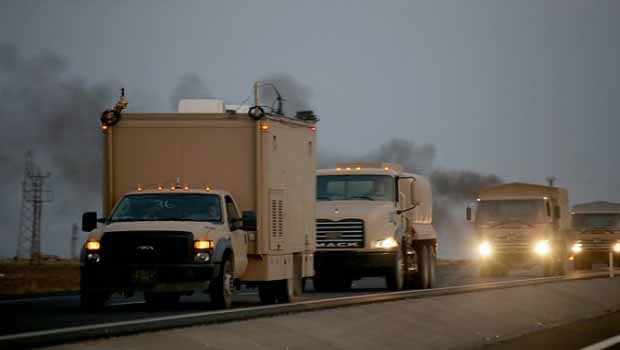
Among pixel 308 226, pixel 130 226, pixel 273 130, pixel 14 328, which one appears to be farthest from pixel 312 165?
pixel 14 328

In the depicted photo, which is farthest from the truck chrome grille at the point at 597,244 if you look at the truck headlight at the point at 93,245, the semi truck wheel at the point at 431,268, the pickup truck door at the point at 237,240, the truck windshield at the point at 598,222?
the truck headlight at the point at 93,245

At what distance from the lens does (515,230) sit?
5225 centimetres

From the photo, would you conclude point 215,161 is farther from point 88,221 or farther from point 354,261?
point 354,261

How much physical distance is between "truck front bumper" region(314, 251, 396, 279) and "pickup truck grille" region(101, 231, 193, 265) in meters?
11.7

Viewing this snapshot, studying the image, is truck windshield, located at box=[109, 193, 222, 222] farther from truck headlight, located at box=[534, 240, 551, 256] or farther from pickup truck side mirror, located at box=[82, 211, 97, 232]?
truck headlight, located at box=[534, 240, 551, 256]

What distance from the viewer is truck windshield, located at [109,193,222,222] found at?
2497 cm

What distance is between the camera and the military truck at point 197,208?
78.0 feet

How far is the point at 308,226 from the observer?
29469mm

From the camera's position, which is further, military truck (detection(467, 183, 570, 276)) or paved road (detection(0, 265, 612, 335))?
military truck (detection(467, 183, 570, 276))

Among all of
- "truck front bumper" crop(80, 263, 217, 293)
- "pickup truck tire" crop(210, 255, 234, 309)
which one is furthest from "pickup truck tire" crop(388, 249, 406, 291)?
"truck front bumper" crop(80, 263, 217, 293)

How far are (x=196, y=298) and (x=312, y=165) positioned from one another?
3677 mm

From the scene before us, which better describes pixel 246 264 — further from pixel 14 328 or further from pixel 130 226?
pixel 14 328

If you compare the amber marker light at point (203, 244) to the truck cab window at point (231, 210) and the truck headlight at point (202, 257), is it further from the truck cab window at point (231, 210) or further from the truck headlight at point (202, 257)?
the truck cab window at point (231, 210)

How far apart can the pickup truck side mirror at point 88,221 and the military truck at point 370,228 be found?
447 inches
